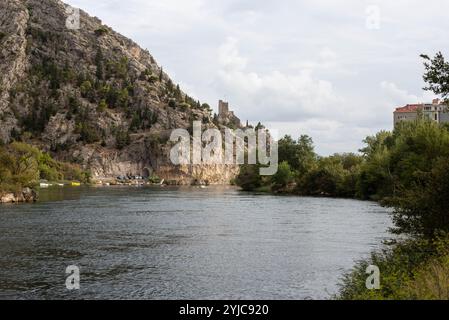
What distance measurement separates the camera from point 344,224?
5662 cm

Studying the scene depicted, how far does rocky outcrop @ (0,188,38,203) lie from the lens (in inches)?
3383

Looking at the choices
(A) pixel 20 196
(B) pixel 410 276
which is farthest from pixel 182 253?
(A) pixel 20 196

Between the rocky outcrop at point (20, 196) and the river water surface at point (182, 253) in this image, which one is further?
the rocky outcrop at point (20, 196)

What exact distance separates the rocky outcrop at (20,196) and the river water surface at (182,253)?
67.3ft

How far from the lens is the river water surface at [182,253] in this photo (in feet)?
90.2

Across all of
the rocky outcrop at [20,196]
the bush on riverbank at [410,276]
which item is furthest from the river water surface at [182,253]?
the rocky outcrop at [20,196]

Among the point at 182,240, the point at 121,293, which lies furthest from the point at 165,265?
the point at 182,240

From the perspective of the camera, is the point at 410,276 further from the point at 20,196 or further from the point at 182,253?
the point at 20,196

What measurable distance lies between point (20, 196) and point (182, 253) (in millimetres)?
57016

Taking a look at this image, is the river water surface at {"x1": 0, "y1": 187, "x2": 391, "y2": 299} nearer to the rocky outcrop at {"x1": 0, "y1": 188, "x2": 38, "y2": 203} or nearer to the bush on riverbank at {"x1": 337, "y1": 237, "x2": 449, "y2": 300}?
the bush on riverbank at {"x1": 337, "y1": 237, "x2": 449, "y2": 300}

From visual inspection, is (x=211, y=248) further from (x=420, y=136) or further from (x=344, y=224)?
(x=420, y=136)

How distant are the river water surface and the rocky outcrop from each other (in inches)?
807

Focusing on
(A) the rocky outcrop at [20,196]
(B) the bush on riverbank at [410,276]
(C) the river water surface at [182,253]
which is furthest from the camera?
(A) the rocky outcrop at [20,196]

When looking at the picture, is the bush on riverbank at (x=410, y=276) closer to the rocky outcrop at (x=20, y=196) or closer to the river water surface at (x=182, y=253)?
the river water surface at (x=182, y=253)
